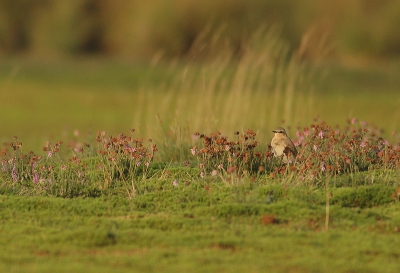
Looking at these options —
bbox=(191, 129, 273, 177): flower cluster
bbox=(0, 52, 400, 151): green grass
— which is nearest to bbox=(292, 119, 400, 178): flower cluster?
bbox=(191, 129, 273, 177): flower cluster

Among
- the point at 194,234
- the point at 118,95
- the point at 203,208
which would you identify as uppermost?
the point at 118,95

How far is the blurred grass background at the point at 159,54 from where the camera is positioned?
21625 mm

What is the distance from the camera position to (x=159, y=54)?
82.3 feet

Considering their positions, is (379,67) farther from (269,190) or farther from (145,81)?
(269,190)

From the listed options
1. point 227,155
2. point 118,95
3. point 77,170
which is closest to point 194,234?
point 227,155

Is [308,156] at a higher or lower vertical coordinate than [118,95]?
lower

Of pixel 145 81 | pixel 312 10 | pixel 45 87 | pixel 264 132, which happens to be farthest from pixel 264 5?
pixel 264 132

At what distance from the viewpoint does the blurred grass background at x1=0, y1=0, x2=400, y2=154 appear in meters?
21.6

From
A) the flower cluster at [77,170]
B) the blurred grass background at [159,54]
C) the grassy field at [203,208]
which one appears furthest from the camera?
the blurred grass background at [159,54]

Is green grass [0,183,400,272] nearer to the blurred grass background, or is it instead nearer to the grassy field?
the grassy field

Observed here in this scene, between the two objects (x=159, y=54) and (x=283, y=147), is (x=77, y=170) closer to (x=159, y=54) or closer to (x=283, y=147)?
(x=283, y=147)

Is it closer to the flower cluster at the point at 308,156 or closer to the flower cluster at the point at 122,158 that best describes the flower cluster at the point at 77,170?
the flower cluster at the point at 122,158

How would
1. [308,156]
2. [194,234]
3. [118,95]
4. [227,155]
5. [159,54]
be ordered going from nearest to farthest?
[194,234], [308,156], [227,155], [118,95], [159,54]

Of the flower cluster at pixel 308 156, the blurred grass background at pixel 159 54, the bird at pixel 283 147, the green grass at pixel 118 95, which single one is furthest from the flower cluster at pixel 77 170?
the blurred grass background at pixel 159 54
